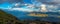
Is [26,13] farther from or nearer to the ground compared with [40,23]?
farther from the ground

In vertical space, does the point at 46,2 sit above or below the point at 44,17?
above

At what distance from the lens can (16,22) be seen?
1199mm

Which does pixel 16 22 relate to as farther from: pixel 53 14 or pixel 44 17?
pixel 53 14

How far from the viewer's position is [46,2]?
3.93 ft

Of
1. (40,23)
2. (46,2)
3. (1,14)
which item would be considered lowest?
(40,23)

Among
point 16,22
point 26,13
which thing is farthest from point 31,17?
point 16,22

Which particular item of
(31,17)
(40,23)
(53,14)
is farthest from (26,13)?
(53,14)

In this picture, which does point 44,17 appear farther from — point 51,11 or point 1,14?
point 1,14

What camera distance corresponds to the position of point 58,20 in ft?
3.89

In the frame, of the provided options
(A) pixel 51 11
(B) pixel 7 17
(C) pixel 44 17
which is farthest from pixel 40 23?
(B) pixel 7 17

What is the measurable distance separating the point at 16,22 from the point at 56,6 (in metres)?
0.49

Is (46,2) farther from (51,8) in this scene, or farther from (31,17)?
(31,17)

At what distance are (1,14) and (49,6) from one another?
0.56 metres

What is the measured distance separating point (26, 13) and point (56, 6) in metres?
0.35
